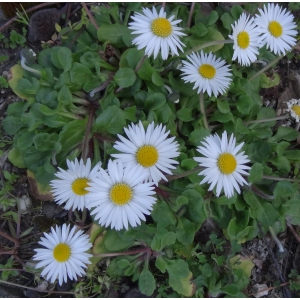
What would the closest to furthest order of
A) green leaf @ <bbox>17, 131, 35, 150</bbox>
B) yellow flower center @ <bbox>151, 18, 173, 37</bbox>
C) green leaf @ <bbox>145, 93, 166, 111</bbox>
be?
1. yellow flower center @ <bbox>151, 18, 173, 37</bbox>
2. green leaf @ <bbox>145, 93, 166, 111</bbox>
3. green leaf @ <bbox>17, 131, 35, 150</bbox>

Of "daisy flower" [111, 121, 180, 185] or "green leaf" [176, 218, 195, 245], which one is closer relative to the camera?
"daisy flower" [111, 121, 180, 185]

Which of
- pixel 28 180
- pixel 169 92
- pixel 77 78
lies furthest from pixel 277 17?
pixel 28 180

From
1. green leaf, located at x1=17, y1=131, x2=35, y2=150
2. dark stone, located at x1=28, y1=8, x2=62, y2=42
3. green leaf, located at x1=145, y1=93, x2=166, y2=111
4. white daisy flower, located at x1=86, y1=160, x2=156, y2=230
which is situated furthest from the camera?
dark stone, located at x1=28, y1=8, x2=62, y2=42

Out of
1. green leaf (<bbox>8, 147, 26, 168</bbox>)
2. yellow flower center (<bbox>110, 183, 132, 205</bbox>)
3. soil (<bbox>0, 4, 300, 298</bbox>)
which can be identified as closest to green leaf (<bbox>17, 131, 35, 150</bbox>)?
green leaf (<bbox>8, 147, 26, 168</bbox>)

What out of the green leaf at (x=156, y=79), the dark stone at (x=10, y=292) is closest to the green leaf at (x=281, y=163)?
the green leaf at (x=156, y=79)

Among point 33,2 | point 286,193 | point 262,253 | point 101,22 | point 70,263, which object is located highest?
point 33,2

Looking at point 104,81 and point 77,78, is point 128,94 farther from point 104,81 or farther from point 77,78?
point 77,78

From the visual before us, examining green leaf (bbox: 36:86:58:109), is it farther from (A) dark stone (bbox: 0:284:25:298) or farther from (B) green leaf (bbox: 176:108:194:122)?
(A) dark stone (bbox: 0:284:25:298)
